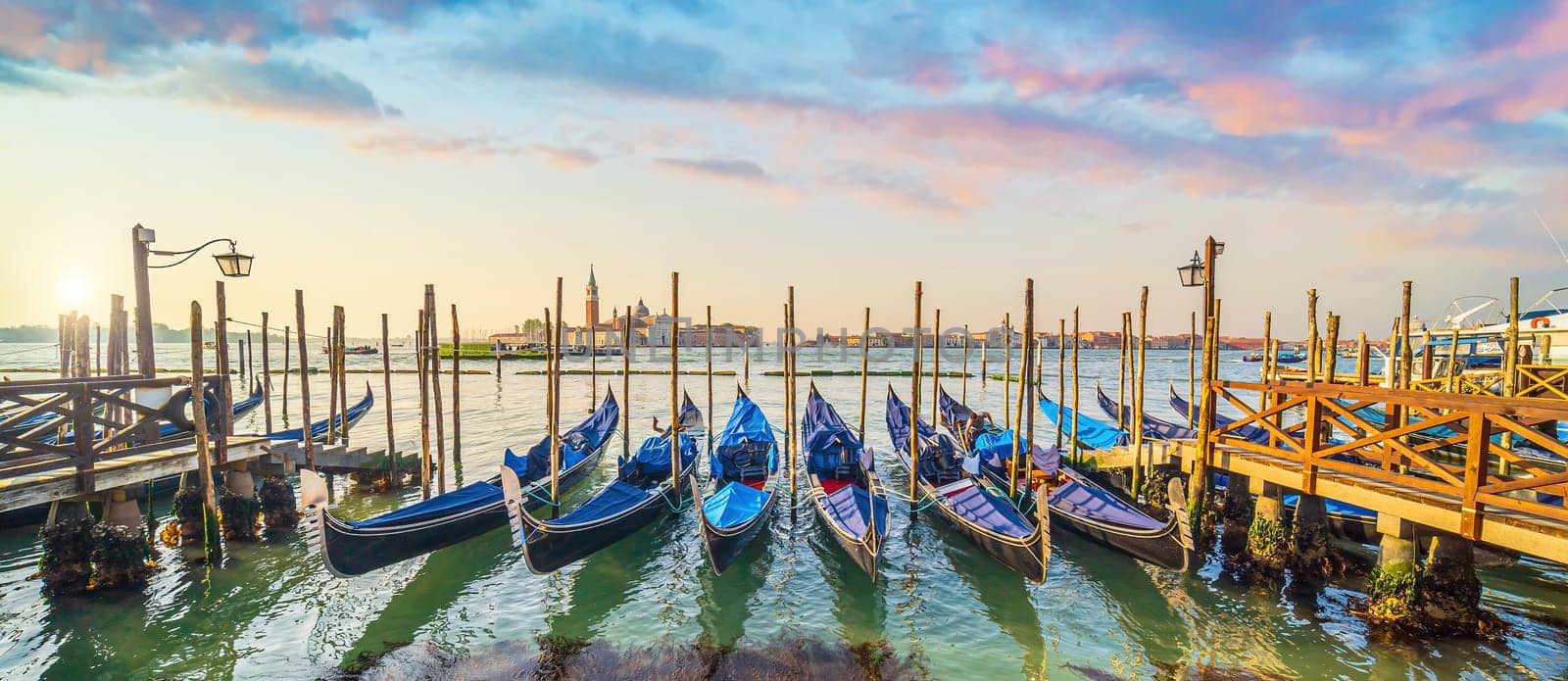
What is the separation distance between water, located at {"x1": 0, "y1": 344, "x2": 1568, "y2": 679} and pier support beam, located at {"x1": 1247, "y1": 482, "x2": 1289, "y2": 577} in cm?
47

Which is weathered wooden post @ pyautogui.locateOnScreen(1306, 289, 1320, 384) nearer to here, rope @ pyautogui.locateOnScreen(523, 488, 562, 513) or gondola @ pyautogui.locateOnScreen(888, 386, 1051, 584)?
gondola @ pyautogui.locateOnScreen(888, 386, 1051, 584)

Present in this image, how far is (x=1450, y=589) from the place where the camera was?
6430 mm

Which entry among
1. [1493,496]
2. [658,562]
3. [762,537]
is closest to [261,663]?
[658,562]

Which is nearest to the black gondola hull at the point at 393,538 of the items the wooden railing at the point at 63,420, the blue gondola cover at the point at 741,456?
the wooden railing at the point at 63,420

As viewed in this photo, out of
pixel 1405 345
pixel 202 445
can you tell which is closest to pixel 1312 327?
pixel 1405 345

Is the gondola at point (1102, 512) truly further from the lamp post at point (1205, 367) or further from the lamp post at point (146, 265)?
the lamp post at point (146, 265)

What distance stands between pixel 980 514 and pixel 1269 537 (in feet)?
11.3

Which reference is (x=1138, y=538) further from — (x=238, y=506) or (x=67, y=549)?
(x=67, y=549)

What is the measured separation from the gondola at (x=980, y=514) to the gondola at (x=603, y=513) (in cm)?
384

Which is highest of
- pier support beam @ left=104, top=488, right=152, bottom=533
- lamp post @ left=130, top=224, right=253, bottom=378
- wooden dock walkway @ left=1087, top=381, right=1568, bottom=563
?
lamp post @ left=130, top=224, right=253, bottom=378

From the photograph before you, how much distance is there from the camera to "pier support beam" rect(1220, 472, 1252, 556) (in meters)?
8.83

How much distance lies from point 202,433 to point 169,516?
13.8ft

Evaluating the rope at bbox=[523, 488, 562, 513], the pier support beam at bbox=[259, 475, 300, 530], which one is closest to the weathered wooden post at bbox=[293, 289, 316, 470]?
the pier support beam at bbox=[259, 475, 300, 530]

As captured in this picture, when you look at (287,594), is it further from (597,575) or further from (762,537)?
(762,537)
